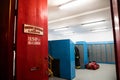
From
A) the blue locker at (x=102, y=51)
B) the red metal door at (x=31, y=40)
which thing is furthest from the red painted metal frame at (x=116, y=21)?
the blue locker at (x=102, y=51)

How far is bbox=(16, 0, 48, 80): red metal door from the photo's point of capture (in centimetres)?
191

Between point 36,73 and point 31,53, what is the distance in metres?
0.40

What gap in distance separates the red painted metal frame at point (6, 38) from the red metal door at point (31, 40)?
0.45ft

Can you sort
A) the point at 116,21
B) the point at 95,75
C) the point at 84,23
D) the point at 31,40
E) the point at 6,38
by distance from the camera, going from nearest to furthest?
1. the point at 116,21
2. the point at 6,38
3. the point at 31,40
4. the point at 95,75
5. the point at 84,23

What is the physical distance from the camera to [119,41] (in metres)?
1.60

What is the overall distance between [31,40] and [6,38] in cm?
49

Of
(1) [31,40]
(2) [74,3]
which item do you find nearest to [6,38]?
(1) [31,40]

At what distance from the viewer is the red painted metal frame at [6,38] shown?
5.50ft

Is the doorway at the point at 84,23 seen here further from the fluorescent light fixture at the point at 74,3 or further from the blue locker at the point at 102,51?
the blue locker at the point at 102,51

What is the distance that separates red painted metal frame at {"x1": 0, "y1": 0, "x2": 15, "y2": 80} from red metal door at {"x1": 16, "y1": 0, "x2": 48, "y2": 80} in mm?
138

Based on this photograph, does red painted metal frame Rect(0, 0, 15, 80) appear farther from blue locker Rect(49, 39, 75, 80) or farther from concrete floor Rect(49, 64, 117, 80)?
concrete floor Rect(49, 64, 117, 80)

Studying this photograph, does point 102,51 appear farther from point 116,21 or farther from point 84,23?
point 116,21

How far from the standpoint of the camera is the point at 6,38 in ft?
5.63

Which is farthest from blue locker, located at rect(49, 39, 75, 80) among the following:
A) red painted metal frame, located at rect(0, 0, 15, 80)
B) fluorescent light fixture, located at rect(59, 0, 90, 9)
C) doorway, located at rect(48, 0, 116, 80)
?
red painted metal frame, located at rect(0, 0, 15, 80)
